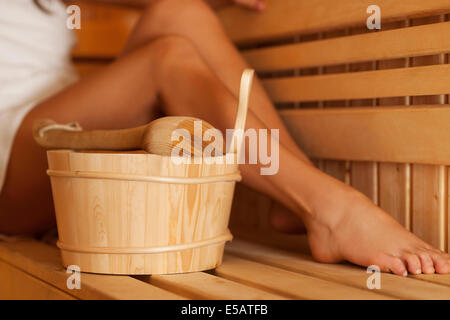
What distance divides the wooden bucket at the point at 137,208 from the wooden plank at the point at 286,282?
0.07m

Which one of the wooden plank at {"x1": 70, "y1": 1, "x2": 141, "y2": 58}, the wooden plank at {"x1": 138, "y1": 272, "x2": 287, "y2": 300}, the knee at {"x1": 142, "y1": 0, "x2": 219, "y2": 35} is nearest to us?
the wooden plank at {"x1": 138, "y1": 272, "x2": 287, "y2": 300}

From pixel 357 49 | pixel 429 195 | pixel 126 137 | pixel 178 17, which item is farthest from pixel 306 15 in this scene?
pixel 126 137

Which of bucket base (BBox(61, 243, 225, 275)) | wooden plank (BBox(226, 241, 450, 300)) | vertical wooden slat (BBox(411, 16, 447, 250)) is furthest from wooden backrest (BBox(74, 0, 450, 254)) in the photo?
bucket base (BBox(61, 243, 225, 275))

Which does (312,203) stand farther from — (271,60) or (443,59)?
(271,60)

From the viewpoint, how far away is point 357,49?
4.09ft

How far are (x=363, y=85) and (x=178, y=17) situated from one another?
0.41 metres

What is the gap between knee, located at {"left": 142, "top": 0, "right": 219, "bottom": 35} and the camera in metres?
1.30

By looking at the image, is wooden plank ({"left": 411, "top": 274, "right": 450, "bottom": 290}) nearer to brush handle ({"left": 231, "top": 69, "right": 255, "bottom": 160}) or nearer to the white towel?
brush handle ({"left": 231, "top": 69, "right": 255, "bottom": 160})

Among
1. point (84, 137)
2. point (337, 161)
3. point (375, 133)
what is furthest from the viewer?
point (337, 161)

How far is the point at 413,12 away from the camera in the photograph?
A: 1.12 metres

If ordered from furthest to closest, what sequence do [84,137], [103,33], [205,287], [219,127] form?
[103,33]
[219,127]
[84,137]
[205,287]

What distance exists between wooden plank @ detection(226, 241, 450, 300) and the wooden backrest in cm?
21

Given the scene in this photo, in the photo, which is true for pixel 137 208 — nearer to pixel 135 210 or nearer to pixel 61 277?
pixel 135 210
